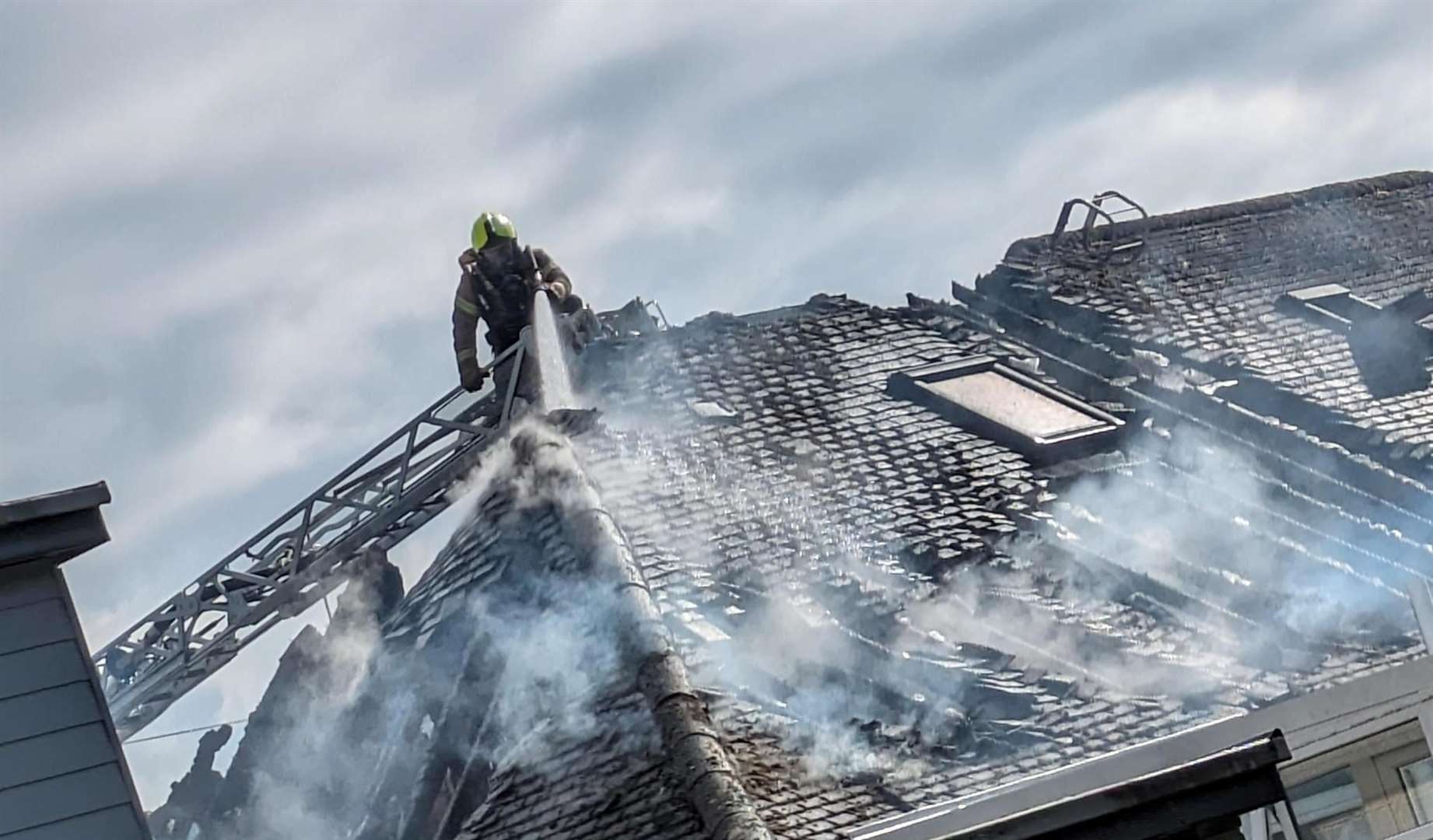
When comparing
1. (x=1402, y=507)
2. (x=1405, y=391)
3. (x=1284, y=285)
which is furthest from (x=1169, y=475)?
(x=1284, y=285)

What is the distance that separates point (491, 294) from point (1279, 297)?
7212 millimetres

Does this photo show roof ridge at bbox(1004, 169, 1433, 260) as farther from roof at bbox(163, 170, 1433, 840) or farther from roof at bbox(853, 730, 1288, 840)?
roof at bbox(853, 730, 1288, 840)

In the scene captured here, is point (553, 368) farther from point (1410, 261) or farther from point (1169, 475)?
point (1410, 261)

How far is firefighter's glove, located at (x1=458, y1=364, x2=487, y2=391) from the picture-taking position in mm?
15180

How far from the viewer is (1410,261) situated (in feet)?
62.0

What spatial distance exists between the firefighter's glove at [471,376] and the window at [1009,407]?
3.11 metres

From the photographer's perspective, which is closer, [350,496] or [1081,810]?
[1081,810]

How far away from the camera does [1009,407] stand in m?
15.3

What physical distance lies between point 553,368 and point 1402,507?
6.22 metres

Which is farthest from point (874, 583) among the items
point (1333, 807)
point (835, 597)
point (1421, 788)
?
point (1421, 788)

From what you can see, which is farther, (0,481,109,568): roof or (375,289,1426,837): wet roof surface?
(375,289,1426,837): wet roof surface

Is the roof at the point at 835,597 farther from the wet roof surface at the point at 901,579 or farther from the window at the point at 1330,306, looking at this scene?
the window at the point at 1330,306

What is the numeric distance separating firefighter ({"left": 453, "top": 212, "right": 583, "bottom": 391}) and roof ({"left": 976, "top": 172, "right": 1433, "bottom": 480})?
4679 millimetres

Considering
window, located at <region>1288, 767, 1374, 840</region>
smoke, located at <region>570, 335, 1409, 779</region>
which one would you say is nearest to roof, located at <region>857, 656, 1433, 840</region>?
window, located at <region>1288, 767, 1374, 840</region>
